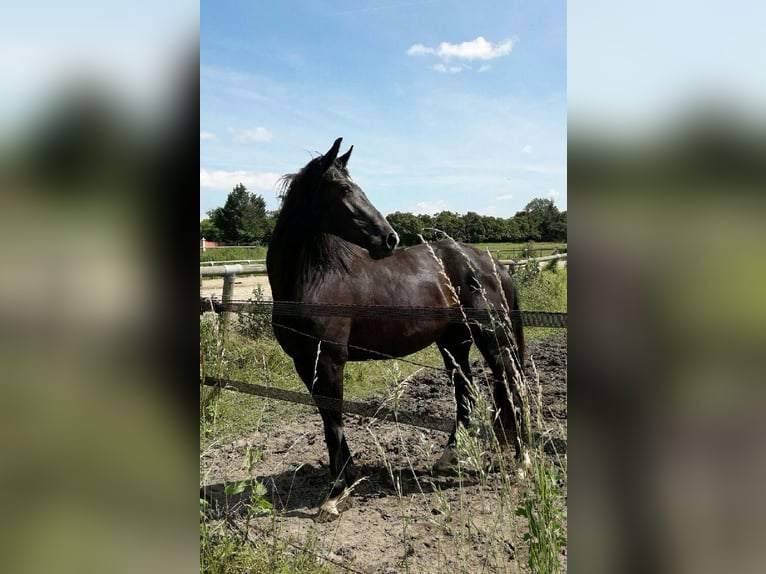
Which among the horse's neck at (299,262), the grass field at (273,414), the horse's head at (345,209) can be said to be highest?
the horse's head at (345,209)

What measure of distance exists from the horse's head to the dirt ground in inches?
35.2

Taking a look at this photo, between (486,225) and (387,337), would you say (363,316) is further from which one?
(486,225)

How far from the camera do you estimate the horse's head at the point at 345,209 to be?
8.80 feet

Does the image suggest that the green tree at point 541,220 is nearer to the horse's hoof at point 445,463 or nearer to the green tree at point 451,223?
the green tree at point 451,223

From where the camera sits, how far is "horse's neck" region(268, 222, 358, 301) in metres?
2.76

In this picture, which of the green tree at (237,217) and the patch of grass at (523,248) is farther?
the green tree at (237,217)

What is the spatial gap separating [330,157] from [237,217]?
1238cm

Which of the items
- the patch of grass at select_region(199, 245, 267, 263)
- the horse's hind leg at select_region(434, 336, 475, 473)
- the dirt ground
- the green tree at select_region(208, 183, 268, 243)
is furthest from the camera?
the patch of grass at select_region(199, 245, 267, 263)

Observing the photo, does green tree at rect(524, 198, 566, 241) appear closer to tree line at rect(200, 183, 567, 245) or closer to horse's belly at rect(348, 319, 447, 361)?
tree line at rect(200, 183, 567, 245)

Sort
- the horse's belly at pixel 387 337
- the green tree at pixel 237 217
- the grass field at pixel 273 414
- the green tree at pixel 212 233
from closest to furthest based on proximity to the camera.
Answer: the grass field at pixel 273 414
the horse's belly at pixel 387 337
the green tree at pixel 237 217
the green tree at pixel 212 233

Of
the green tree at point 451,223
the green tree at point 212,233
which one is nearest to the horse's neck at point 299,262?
the green tree at point 451,223

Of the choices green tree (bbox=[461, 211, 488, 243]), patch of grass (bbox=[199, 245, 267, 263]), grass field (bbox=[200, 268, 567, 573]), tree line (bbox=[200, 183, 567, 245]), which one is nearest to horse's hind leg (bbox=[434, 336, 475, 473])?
grass field (bbox=[200, 268, 567, 573])
